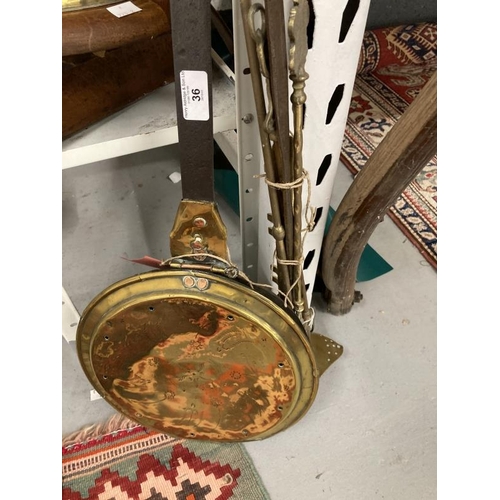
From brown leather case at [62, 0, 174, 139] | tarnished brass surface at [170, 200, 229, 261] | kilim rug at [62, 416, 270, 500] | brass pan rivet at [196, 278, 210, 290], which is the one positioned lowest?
kilim rug at [62, 416, 270, 500]

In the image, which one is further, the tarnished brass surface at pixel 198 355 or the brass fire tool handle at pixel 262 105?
the tarnished brass surface at pixel 198 355

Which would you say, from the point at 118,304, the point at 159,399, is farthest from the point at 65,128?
the point at 159,399

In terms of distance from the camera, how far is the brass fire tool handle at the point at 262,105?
0.45 metres

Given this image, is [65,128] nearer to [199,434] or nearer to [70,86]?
[70,86]

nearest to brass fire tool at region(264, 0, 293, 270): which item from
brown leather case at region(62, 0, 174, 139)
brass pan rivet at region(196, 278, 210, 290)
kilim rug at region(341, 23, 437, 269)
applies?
brass pan rivet at region(196, 278, 210, 290)

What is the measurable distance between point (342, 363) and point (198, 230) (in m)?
0.41

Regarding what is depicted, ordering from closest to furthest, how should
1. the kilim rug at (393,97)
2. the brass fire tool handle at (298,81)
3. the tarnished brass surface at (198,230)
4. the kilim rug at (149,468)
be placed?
1. the brass fire tool handle at (298,81)
2. the tarnished brass surface at (198,230)
3. the kilim rug at (149,468)
4. the kilim rug at (393,97)

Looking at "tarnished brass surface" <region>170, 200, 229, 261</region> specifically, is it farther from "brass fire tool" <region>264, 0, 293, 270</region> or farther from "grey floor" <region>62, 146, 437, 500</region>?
"grey floor" <region>62, 146, 437, 500</region>

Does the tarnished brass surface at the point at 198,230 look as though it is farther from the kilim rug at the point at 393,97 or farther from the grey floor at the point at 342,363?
the kilim rug at the point at 393,97

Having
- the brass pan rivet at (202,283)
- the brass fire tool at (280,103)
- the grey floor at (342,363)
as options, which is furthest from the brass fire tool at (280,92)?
the grey floor at (342,363)

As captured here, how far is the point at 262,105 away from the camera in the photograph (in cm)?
50

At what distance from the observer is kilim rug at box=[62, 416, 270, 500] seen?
720 mm

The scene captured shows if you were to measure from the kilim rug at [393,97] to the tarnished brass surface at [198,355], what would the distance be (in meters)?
0.57

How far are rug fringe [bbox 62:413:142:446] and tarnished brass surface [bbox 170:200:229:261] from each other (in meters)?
0.34
